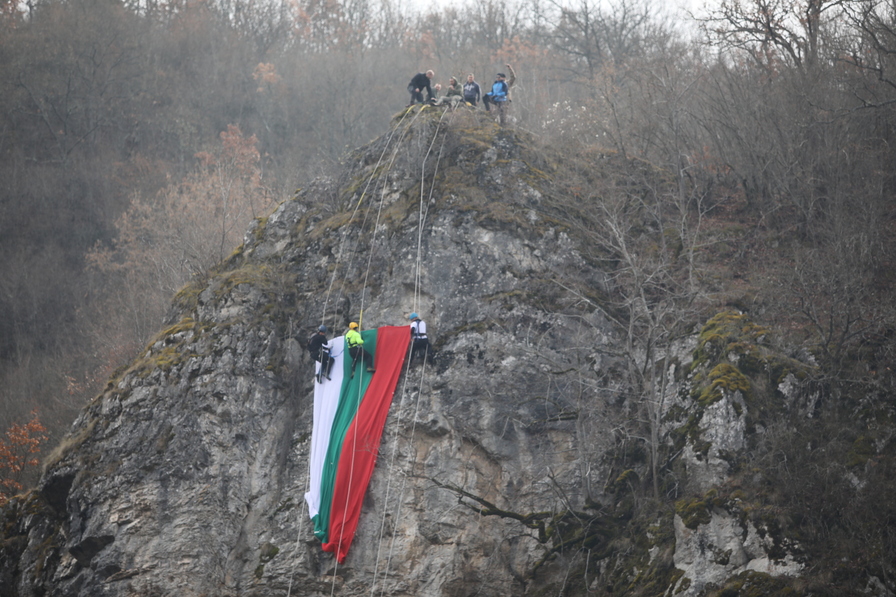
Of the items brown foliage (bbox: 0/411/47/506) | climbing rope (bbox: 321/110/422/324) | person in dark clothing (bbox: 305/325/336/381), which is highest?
climbing rope (bbox: 321/110/422/324)

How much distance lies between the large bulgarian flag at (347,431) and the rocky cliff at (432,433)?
353 mm

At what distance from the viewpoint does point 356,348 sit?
59.5ft

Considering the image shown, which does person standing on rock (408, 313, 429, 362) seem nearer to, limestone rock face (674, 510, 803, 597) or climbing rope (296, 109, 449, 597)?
climbing rope (296, 109, 449, 597)

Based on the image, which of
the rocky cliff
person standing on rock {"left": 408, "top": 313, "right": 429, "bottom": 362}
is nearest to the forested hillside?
the rocky cliff

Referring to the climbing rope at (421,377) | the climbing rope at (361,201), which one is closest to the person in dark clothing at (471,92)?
the climbing rope at (361,201)

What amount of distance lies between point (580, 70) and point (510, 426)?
28.5 metres

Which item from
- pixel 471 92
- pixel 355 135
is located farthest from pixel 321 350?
pixel 355 135

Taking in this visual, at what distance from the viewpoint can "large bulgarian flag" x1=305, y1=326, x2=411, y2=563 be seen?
55.6 ft

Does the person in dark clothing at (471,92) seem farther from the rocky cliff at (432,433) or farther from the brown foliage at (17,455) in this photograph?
the brown foliage at (17,455)

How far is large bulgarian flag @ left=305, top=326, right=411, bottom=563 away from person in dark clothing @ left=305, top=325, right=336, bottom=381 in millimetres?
178

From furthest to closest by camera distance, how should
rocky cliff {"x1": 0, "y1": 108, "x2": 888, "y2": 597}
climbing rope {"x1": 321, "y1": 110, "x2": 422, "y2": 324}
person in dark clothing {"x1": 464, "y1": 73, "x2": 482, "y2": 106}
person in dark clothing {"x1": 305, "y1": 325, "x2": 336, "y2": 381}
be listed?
person in dark clothing {"x1": 464, "y1": 73, "x2": 482, "y2": 106}, climbing rope {"x1": 321, "y1": 110, "x2": 422, "y2": 324}, person in dark clothing {"x1": 305, "y1": 325, "x2": 336, "y2": 381}, rocky cliff {"x1": 0, "y1": 108, "x2": 888, "y2": 597}

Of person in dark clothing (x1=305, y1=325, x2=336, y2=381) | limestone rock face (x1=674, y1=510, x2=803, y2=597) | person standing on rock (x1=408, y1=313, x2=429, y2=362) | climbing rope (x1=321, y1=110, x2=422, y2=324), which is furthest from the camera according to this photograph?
climbing rope (x1=321, y1=110, x2=422, y2=324)

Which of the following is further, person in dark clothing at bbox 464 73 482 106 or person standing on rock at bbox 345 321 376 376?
person in dark clothing at bbox 464 73 482 106

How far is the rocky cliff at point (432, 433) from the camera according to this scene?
15664 millimetres
